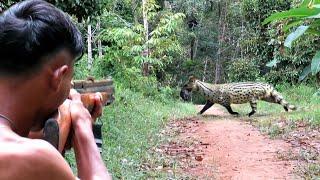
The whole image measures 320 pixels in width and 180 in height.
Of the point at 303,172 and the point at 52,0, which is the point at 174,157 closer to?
the point at 303,172

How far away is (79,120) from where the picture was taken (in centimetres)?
166

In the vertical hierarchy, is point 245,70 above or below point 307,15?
below

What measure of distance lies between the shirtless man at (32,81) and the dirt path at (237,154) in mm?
4285

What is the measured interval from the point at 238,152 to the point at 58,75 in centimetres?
582

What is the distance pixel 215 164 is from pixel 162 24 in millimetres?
8878

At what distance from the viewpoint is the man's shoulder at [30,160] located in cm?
117

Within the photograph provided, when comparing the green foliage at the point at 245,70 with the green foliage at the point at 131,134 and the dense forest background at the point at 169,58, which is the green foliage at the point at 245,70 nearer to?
the dense forest background at the point at 169,58

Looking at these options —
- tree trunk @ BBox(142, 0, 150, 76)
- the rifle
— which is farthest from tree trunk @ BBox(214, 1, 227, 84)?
the rifle

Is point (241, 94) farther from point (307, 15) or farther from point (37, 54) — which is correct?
point (37, 54)

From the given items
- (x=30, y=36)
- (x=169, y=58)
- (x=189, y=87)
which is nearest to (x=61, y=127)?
(x=30, y=36)

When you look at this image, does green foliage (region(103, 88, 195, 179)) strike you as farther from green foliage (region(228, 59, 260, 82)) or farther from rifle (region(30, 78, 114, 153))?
green foliage (region(228, 59, 260, 82))

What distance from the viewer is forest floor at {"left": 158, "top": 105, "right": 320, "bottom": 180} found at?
5.69 metres

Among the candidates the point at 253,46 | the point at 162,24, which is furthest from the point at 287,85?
the point at 162,24

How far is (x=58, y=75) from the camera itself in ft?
4.42
